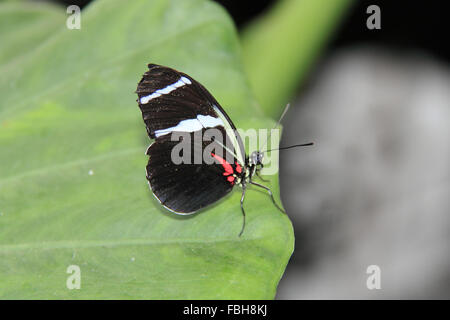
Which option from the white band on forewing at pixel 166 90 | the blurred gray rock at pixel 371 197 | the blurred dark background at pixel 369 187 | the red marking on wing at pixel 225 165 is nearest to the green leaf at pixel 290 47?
the blurred dark background at pixel 369 187

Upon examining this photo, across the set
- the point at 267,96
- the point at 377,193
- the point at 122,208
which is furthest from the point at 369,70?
the point at 122,208

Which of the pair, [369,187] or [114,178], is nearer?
[114,178]

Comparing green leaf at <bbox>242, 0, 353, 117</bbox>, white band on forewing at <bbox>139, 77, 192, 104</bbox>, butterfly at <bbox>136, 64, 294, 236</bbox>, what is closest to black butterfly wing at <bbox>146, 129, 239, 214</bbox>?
butterfly at <bbox>136, 64, 294, 236</bbox>

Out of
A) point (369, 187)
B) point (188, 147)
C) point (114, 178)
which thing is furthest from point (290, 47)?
point (114, 178)

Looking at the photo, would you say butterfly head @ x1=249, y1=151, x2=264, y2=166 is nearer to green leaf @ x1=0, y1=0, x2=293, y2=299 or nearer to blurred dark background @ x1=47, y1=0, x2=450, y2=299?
green leaf @ x1=0, y1=0, x2=293, y2=299

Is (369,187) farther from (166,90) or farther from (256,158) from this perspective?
(166,90)
